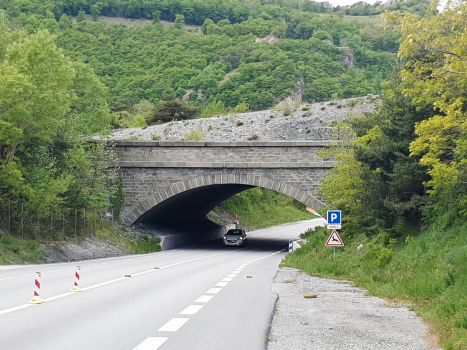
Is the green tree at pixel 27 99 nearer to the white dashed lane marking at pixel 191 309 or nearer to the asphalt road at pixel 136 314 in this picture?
the asphalt road at pixel 136 314

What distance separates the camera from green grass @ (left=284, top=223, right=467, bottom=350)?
8.83m

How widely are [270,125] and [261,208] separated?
33.6m

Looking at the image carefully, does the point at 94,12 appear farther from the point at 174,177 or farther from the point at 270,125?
the point at 174,177

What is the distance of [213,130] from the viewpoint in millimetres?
43438

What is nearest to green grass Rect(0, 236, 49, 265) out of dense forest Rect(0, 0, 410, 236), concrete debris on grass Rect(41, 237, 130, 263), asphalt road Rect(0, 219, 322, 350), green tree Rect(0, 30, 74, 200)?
concrete debris on grass Rect(41, 237, 130, 263)

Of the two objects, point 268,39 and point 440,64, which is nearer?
point 440,64

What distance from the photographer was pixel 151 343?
6.91m

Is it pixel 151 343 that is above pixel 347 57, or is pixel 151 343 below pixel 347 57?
below

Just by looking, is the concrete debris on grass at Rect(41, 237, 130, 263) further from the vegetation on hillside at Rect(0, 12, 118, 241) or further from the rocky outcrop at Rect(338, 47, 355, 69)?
the rocky outcrop at Rect(338, 47, 355, 69)

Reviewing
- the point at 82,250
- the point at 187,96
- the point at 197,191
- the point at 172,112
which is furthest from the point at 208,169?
the point at 187,96

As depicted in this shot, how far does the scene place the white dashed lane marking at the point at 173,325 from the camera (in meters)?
7.85

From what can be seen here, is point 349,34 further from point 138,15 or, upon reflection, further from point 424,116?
point 424,116

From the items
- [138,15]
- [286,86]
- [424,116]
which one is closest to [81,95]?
[424,116]

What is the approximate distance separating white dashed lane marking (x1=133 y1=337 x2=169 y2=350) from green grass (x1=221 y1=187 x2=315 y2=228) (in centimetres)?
5853
